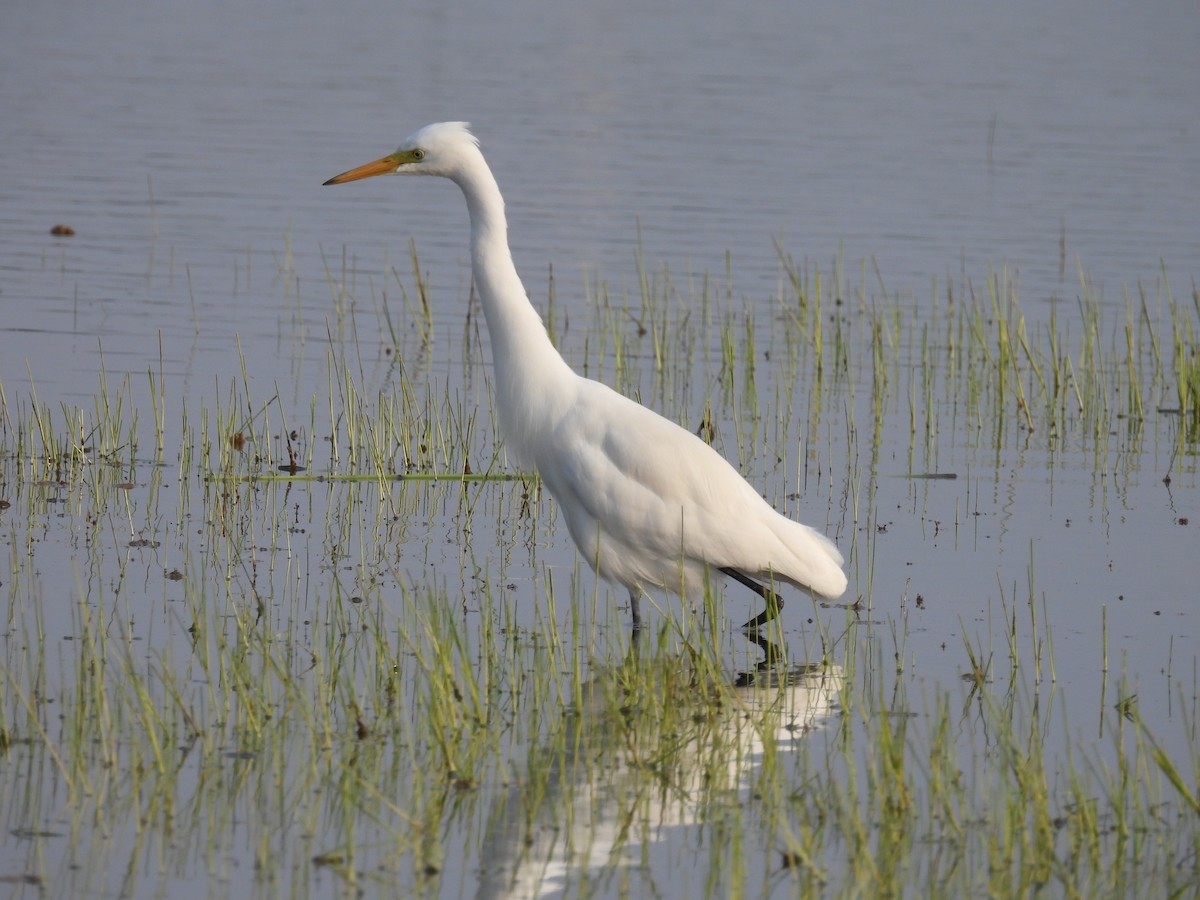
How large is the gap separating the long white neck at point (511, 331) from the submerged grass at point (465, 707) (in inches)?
27.1

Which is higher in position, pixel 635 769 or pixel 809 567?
pixel 809 567

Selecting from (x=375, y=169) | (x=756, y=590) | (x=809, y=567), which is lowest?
(x=756, y=590)

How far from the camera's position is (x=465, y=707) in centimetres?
583

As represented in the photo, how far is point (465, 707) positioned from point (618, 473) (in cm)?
151

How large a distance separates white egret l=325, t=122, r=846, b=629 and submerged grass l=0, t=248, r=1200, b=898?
26 centimetres

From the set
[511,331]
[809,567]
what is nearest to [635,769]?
[809,567]

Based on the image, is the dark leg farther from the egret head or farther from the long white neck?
the egret head

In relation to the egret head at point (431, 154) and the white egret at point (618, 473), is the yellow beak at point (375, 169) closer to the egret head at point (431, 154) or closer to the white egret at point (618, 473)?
the egret head at point (431, 154)

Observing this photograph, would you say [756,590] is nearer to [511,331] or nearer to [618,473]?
[618,473]

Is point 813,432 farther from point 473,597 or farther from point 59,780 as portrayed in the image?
point 59,780

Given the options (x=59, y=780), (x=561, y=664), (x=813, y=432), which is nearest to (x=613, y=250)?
(x=813, y=432)

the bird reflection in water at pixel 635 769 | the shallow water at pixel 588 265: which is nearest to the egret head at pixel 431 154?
the shallow water at pixel 588 265

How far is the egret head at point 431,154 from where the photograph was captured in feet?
24.4

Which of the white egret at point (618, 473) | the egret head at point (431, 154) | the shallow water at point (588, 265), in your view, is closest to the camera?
the white egret at point (618, 473)
